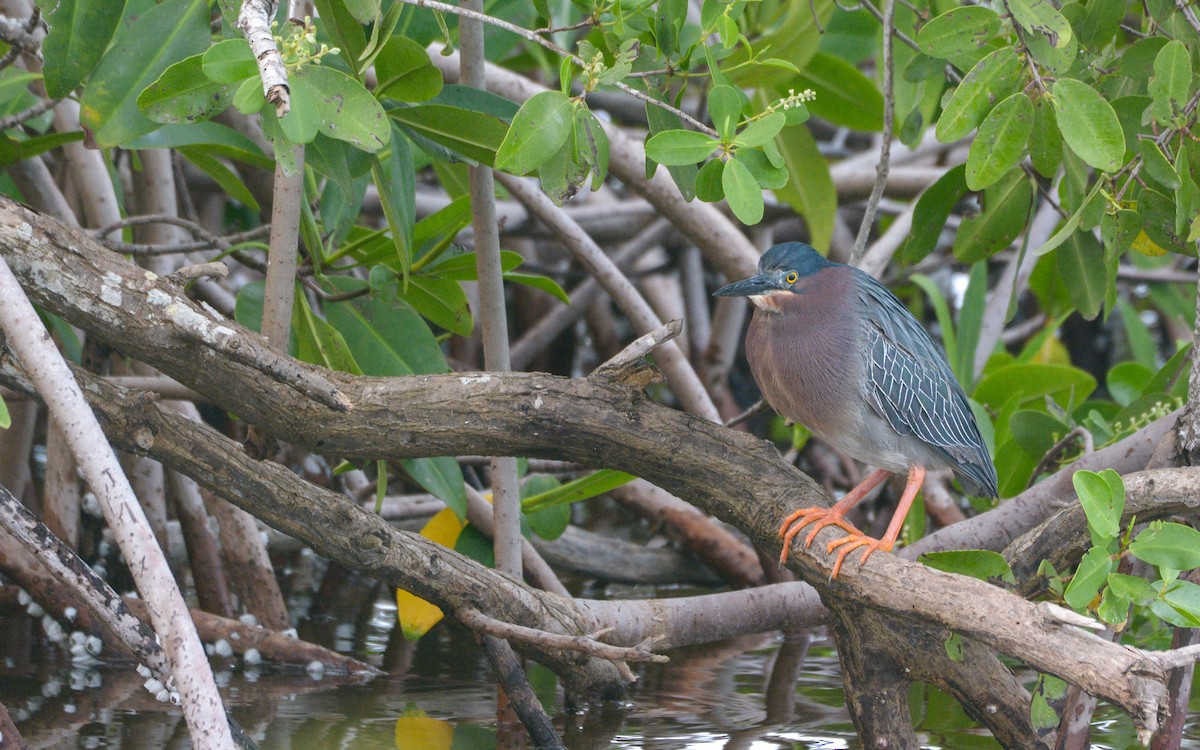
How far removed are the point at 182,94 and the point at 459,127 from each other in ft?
2.31

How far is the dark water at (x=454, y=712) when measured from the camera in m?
2.74

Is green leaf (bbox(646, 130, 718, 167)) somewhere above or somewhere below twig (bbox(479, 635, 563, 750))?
above

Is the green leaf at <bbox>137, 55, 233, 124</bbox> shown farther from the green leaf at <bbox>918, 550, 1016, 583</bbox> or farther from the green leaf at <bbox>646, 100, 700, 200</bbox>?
the green leaf at <bbox>918, 550, 1016, 583</bbox>

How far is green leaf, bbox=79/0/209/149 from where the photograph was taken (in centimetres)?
220

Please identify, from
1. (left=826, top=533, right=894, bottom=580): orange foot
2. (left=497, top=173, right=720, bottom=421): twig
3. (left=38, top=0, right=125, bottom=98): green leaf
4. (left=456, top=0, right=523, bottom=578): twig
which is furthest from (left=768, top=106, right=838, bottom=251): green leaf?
(left=38, top=0, right=125, bottom=98): green leaf

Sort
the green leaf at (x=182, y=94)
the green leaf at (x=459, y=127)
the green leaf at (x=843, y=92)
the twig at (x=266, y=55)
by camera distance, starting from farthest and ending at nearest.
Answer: the green leaf at (x=843, y=92)
the green leaf at (x=459, y=127)
the green leaf at (x=182, y=94)
the twig at (x=266, y=55)

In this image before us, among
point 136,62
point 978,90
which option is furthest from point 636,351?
point 136,62

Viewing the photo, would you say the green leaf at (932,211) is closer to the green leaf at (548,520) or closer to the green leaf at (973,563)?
the green leaf at (973,563)

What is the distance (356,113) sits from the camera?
1797 mm

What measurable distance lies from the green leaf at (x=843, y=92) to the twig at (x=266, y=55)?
274 centimetres

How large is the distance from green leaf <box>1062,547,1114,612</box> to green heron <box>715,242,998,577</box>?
0.82 metres

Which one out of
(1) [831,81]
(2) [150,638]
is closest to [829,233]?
(1) [831,81]

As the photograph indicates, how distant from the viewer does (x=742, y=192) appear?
6.50 feet

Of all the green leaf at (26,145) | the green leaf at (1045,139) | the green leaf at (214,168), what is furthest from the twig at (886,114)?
the green leaf at (26,145)
